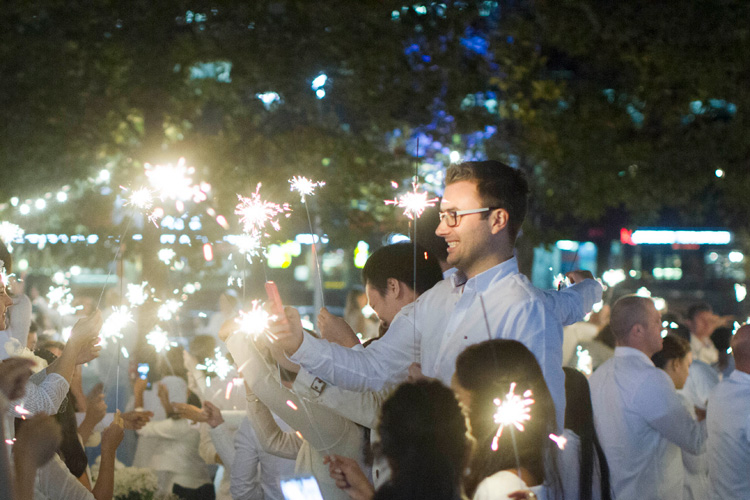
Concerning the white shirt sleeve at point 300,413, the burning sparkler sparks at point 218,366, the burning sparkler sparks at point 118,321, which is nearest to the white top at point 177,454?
the burning sparkler sparks at point 218,366

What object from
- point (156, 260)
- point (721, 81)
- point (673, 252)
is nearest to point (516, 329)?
point (156, 260)

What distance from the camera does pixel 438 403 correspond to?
7.35 ft

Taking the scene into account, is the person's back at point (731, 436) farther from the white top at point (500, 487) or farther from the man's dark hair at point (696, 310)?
the man's dark hair at point (696, 310)

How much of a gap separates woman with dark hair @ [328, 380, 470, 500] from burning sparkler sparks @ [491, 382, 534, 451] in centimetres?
22

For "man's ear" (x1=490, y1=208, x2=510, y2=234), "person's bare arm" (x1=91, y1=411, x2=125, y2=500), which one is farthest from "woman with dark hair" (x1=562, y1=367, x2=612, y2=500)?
"person's bare arm" (x1=91, y1=411, x2=125, y2=500)

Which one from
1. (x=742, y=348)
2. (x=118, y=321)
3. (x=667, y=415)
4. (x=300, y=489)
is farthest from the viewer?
(x=118, y=321)

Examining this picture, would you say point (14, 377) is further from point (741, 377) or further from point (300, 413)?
point (741, 377)

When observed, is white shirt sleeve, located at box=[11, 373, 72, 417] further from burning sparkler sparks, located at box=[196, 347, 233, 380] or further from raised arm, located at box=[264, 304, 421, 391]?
burning sparkler sparks, located at box=[196, 347, 233, 380]

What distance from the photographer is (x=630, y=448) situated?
169 inches

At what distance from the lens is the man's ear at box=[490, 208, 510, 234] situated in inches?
121

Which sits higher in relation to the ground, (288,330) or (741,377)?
(288,330)

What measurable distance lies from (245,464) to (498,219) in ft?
7.15

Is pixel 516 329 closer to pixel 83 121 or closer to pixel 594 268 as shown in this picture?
pixel 83 121

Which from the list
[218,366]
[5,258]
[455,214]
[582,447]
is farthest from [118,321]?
[582,447]
